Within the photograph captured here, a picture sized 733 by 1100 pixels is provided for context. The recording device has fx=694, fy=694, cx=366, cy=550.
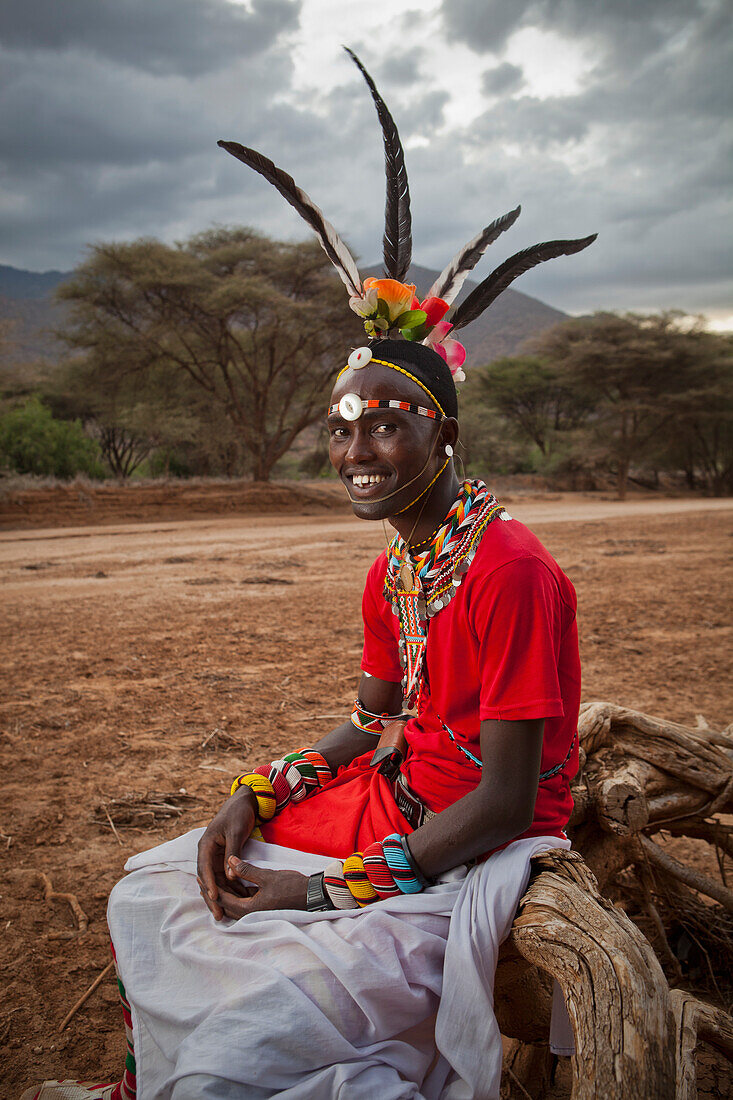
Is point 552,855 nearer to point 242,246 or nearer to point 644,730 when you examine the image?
point 644,730

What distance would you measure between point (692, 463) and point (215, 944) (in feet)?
105

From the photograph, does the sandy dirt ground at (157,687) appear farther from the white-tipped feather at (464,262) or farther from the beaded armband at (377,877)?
the white-tipped feather at (464,262)

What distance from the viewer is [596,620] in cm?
592

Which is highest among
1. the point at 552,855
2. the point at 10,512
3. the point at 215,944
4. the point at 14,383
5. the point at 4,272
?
the point at 4,272

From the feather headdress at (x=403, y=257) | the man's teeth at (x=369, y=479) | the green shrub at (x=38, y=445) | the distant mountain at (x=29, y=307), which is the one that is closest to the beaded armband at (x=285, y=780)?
the man's teeth at (x=369, y=479)

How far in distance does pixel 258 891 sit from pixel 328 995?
32 cm

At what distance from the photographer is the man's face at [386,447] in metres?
1.52

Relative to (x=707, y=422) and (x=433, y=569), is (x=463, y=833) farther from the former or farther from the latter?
(x=707, y=422)

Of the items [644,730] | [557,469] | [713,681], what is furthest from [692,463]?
[644,730]

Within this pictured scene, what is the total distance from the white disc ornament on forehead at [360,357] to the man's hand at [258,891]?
1.10 m

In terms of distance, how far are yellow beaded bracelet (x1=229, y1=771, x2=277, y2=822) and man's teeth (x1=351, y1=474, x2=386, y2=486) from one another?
2.44 ft

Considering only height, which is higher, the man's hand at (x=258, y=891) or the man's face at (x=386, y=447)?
the man's face at (x=386, y=447)

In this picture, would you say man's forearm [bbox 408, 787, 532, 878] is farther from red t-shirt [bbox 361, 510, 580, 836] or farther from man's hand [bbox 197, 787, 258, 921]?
man's hand [bbox 197, 787, 258, 921]

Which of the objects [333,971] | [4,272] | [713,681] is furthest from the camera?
[4,272]
